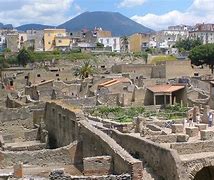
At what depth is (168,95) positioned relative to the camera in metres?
43.6

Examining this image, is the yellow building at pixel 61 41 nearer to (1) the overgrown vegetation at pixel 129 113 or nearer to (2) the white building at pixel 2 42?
(2) the white building at pixel 2 42

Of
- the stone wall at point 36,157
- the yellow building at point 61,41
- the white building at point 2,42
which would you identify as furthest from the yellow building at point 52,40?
the stone wall at point 36,157

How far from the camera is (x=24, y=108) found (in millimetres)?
33656

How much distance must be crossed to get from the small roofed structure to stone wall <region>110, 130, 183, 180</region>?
21863mm

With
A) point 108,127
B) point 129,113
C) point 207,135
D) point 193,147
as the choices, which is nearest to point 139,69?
point 129,113

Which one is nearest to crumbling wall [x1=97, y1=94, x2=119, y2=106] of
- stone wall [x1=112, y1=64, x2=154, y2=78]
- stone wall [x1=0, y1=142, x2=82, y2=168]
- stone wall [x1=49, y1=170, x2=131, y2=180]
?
stone wall [x1=0, y1=142, x2=82, y2=168]

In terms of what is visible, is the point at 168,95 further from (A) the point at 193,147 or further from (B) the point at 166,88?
(A) the point at 193,147

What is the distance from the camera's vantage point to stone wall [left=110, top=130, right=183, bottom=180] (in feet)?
56.7

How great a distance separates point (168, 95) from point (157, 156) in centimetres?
2530

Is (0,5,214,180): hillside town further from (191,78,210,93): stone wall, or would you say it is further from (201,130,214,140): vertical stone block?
(191,78,210,93): stone wall

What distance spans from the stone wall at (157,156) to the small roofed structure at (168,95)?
2186 cm

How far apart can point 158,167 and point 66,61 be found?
61.5m

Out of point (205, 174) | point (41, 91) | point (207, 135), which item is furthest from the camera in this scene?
point (41, 91)

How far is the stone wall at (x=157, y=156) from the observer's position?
1728 centimetres
